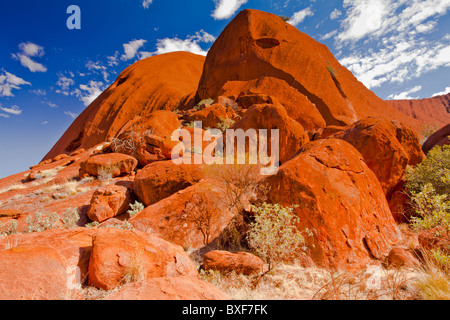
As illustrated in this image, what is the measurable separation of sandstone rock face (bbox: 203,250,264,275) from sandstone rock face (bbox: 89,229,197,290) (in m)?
0.58

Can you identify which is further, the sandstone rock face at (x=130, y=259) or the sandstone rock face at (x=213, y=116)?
the sandstone rock face at (x=213, y=116)

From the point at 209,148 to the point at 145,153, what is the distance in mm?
2915

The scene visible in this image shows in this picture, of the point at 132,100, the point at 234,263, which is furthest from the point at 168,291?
the point at 132,100

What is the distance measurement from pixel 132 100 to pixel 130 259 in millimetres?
29222

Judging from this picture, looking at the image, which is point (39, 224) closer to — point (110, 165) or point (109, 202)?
point (109, 202)

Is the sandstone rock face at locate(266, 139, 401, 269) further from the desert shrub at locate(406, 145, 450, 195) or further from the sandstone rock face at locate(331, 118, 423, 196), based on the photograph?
the desert shrub at locate(406, 145, 450, 195)

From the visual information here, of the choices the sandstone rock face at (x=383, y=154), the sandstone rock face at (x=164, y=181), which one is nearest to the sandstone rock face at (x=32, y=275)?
the sandstone rock face at (x=164, y=181)

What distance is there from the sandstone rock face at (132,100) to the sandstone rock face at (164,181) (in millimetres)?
20276

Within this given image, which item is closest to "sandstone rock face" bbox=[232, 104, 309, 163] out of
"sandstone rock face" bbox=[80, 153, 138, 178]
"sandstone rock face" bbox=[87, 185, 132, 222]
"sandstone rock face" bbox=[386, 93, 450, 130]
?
"sandstone rock face" bbox=[80, 153, 138, 178]

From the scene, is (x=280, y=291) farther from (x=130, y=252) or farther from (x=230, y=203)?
(x=230, y=203)

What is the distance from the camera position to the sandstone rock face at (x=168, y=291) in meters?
1.69

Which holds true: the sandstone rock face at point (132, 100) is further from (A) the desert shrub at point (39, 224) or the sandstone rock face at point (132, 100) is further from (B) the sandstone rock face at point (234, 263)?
(B) the sandstone rock face at point (234, 263)

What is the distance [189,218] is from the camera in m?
5.02
